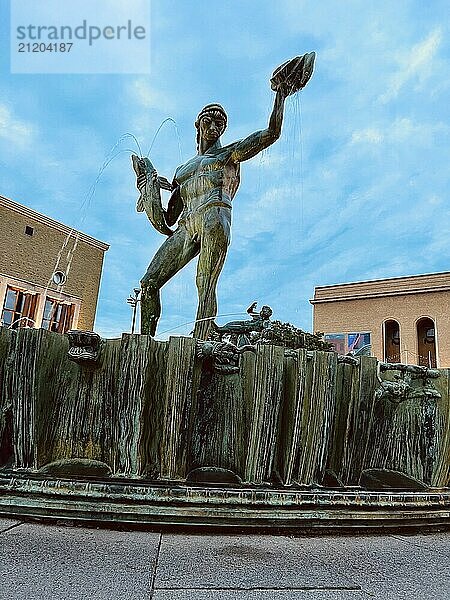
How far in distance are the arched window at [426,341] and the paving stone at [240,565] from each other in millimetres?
A: 35326

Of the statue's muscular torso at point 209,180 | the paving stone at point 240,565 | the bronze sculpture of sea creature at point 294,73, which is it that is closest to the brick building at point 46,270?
the statue's muscular torso at point 209,180

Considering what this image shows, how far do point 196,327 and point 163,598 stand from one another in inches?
133

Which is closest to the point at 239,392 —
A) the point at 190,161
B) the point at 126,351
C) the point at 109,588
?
the point at 126,351

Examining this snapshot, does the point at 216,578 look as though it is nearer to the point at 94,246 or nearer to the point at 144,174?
the point at 144,174

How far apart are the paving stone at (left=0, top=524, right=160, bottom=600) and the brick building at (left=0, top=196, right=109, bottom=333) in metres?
24.3

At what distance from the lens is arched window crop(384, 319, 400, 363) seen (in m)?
36.5

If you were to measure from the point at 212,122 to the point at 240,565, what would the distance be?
4.81 metres

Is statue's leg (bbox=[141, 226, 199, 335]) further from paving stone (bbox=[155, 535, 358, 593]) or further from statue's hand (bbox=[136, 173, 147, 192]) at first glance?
paving stone (bbox=[155, 535, 358, 593])

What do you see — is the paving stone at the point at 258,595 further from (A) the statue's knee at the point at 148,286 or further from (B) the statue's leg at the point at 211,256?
(A) the statue's knee at the point at 148,286

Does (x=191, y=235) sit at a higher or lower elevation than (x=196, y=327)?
higher

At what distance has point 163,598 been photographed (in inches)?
70.4

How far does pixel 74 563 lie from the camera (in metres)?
2.13

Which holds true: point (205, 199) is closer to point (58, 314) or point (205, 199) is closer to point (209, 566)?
point (209, 566)

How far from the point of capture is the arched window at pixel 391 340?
3650cm
